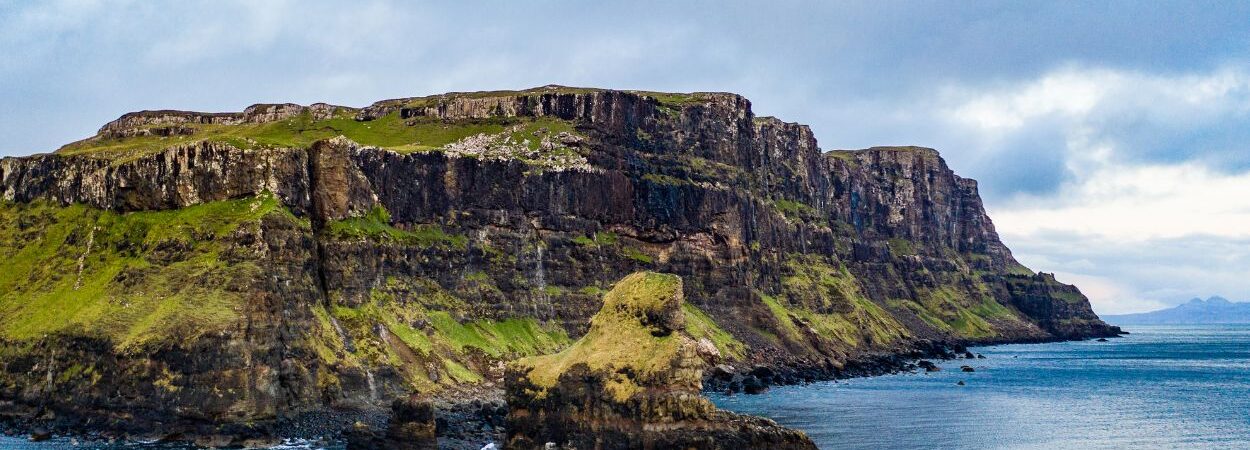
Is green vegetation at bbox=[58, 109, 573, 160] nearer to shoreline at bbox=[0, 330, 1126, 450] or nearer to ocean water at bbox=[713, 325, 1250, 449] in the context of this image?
ocean water at bbox=[713, 325, 1250, 449]

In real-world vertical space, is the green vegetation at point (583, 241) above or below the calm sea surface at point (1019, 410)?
above

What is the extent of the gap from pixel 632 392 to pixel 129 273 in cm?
5540

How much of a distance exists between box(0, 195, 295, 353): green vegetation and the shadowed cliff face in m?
0.27

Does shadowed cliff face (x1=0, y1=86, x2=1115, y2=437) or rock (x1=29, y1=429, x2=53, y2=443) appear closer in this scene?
rock (x1=29, y1=429, x2=53, y2=443)

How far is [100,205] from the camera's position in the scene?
362 feet

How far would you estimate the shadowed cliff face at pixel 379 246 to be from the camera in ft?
299

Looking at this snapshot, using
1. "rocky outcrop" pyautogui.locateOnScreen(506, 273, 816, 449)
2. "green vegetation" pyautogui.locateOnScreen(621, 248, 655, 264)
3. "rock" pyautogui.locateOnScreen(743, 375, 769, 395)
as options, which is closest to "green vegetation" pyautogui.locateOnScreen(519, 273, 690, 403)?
"rocky outcrop" pyautogui.locateOnScreen(506, 273, 816, 449)

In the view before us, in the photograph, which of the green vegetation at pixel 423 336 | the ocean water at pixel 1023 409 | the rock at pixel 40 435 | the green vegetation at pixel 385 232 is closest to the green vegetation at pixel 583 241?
the green vegetation at pixel 423 336

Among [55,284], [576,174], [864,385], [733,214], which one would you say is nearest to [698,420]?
[55,284]

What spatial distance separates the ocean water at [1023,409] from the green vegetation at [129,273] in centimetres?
4790

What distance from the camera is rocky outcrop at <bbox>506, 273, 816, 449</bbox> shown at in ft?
200

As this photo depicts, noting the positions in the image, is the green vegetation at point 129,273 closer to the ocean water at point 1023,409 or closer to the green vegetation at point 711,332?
the ocean water at point 1023,409

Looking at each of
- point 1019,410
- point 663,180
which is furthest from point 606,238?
point 1019,410

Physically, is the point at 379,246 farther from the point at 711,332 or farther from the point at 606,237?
the point at 711,332
